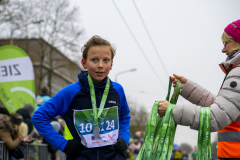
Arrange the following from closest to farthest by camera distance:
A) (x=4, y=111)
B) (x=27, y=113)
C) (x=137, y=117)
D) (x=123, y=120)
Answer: (x=123, y=120)
(x=4, y=111)
(x=27, y=113)
(x=137, y=117)

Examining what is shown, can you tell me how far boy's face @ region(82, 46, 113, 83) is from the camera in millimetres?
3357

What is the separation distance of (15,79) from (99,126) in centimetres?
622

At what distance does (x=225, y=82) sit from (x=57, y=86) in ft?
176

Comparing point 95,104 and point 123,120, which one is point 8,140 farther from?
point 95,104

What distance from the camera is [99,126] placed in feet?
11.0

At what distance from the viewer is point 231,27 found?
288 centimetres

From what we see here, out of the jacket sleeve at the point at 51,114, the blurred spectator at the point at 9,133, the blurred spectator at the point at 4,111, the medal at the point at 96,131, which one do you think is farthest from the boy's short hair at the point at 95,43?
the blurred spectator at the point at 4,111

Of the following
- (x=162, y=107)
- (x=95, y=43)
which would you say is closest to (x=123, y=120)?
(x=95, y=43)

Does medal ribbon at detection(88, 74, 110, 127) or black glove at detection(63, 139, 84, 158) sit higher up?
medal ribbon at detection(88, 74, 110, 127)

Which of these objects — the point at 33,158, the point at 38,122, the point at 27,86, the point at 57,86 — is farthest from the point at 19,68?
the point at 57,86

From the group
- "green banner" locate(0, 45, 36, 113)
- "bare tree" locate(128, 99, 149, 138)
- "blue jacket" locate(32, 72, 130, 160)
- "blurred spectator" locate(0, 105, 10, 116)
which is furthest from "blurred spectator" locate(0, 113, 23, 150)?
"bare tree" locate(128, 99, 149, 138)

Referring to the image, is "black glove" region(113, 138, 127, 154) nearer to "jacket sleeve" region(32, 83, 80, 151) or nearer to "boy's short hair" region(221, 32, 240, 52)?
"jacket sleeve" region(32, 83, 80, 151)

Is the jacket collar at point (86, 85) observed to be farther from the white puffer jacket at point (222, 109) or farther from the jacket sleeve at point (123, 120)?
the white puffer jacket at point (222, 109)

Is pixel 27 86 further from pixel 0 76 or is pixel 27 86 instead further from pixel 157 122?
pixel 157 122
